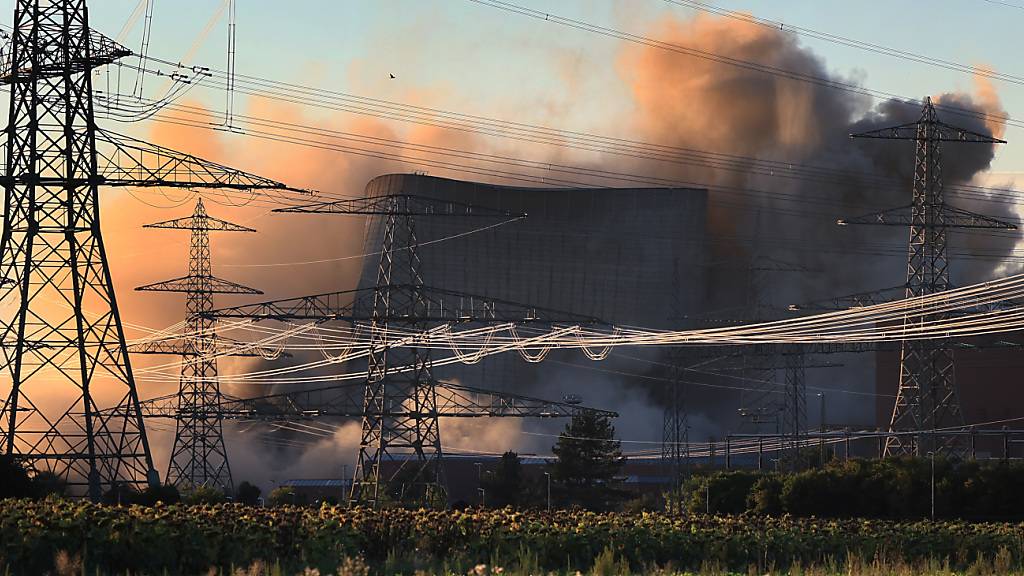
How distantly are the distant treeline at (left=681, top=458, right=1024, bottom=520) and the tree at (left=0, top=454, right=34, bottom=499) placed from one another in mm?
23793

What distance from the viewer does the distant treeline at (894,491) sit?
49.2 metres

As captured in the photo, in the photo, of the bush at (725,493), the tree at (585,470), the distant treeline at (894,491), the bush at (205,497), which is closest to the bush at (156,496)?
the bush at (205,497)

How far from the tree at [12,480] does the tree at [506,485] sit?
142 ft

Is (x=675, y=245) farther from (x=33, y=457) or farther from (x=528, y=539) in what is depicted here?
(x=528, y=539)

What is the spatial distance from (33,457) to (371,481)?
2473 centimetres

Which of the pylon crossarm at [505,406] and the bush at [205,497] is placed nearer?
the bush at [205,497]

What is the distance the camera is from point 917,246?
5762cm

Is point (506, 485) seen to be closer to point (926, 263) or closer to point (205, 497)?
point (926, 263)

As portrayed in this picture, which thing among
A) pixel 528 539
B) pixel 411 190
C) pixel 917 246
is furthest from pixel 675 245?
pixel 528 539

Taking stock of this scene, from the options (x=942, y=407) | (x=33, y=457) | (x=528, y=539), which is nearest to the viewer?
(x=528, y=539)

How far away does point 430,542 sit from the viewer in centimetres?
2569

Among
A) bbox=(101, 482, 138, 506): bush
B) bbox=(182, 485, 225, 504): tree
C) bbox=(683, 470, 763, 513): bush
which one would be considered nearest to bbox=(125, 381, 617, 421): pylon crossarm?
bbox=(182, 485, 225, 504): tree

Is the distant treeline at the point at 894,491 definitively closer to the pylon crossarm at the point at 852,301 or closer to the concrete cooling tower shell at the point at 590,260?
the pylon crossarm at the point at 852,301

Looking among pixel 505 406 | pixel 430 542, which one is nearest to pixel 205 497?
pixel 505 406
